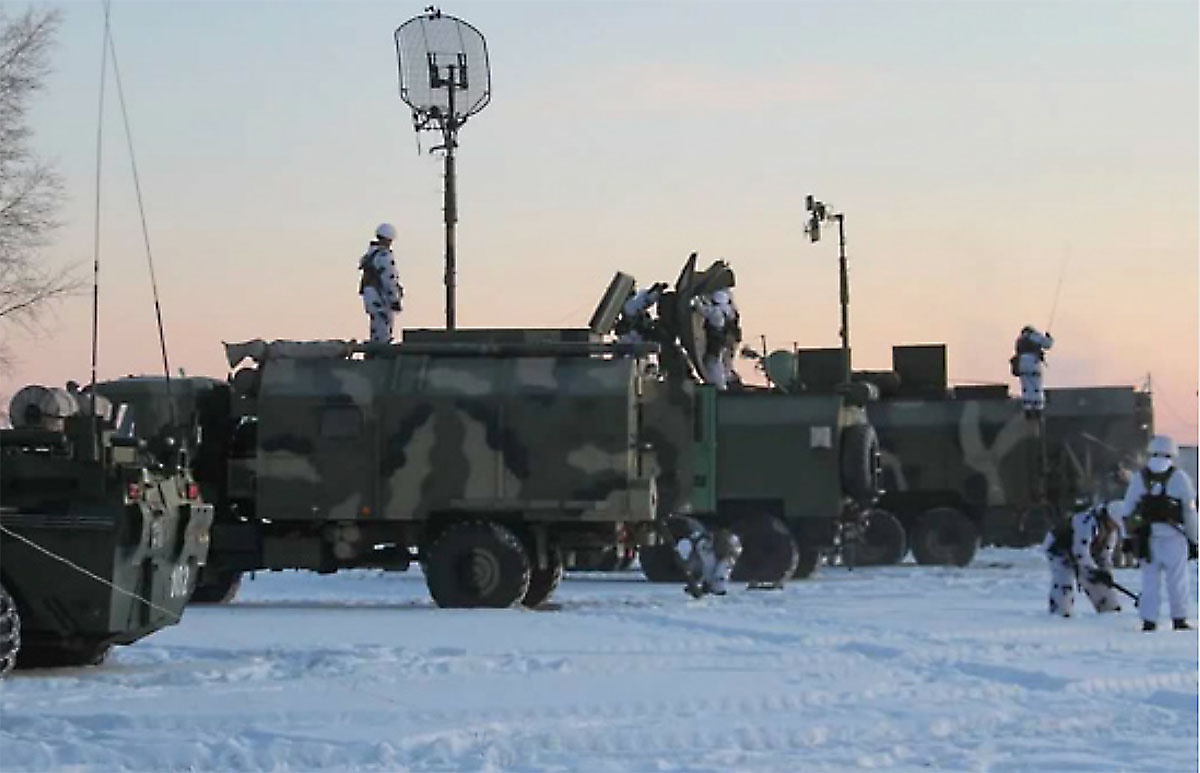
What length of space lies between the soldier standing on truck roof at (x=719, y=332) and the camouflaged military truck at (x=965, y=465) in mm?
4316

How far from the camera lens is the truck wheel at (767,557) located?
26047 millimetres

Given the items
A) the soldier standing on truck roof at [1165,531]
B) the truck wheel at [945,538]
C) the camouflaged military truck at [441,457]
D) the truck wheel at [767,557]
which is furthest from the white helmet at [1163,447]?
the truck wheel at [945,538]

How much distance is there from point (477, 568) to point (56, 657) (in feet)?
22.3

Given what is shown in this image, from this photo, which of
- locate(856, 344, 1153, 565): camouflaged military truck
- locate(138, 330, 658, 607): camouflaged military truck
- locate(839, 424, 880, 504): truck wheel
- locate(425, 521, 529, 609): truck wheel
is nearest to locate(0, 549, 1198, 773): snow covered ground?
locate(425, 521, 529, 609): truck wheel

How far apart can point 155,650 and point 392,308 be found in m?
8.32

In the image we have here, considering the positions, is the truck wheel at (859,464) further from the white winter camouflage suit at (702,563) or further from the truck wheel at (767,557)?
the white winter camouflage suit at (702,563)

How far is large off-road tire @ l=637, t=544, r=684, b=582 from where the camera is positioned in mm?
26672

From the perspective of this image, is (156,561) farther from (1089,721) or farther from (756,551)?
(756,551)

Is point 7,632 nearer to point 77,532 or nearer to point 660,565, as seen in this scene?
point 77,532

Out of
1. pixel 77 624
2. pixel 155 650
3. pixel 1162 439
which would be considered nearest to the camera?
pixel 77 624

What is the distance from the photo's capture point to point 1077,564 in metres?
19.9

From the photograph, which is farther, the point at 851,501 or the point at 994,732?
the point at 851,501

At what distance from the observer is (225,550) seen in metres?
21.0

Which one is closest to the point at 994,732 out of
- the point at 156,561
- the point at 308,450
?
the point at 156,561
